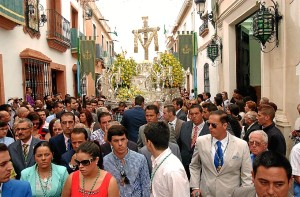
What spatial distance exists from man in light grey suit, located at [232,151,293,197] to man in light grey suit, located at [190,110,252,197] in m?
1.77

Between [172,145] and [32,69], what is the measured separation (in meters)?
9.74

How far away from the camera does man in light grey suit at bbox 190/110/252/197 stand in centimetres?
409

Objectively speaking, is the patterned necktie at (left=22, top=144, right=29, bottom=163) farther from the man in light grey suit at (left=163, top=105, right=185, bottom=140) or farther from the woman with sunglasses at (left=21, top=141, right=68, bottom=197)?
the man in light grey suit at (left=163, top=105, right=185, bottom=140)

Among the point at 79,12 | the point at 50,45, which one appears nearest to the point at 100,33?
the point at 79,12

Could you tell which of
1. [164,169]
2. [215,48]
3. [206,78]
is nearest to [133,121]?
[164,169]

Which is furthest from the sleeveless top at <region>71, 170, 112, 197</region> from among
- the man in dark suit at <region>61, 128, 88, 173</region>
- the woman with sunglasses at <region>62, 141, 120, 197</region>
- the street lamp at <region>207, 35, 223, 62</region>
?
the street lamp at <region>207, 35, 223, 62</region>

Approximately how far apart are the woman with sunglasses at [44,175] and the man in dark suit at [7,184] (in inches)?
28.0

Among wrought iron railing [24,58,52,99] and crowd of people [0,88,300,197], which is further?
wrought iron railing [24,58,52,99]

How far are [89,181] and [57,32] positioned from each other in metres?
13.6

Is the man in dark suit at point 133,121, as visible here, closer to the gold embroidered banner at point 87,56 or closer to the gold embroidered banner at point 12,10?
the gold embroidered banner at point 12,10

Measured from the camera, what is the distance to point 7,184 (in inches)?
119

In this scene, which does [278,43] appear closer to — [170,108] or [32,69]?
[170,108]

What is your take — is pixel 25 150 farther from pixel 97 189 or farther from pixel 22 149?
pixel 97 189

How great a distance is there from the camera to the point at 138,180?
3.99m
